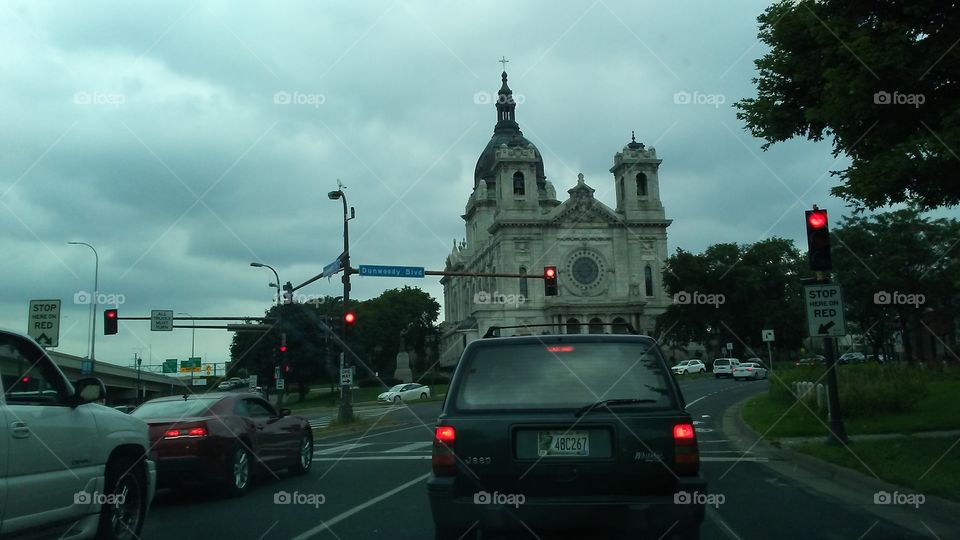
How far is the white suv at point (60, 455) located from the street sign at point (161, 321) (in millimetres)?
27608

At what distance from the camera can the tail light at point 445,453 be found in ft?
18.7

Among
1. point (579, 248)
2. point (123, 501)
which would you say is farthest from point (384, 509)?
point (579, 248)

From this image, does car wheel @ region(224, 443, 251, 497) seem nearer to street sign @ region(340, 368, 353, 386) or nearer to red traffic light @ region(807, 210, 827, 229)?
red traffic light @ region(807, 210, 827, 229)

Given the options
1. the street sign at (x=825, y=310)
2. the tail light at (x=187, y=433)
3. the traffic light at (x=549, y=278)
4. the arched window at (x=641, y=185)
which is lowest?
the tail light at (x=187, y=433)

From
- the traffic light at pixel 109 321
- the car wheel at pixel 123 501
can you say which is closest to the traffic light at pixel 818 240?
the car wheel at pixel 123 501

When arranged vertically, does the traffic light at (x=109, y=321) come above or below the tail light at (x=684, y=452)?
above

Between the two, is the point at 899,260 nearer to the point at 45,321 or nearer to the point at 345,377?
the point at 345,377

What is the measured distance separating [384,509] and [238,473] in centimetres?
260

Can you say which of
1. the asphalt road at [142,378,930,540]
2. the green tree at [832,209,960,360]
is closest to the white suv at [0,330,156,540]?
the asphalt road at [142,378,930,540]

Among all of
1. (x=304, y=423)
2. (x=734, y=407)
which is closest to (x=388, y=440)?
(x=304, y=423)

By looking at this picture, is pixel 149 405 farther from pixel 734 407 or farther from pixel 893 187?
pixel 734 407

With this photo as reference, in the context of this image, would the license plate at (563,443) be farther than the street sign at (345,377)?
No

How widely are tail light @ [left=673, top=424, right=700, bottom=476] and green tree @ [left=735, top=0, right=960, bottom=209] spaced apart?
18.6 feet

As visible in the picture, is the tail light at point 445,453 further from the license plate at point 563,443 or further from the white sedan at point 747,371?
the white sedan at point 747,371
